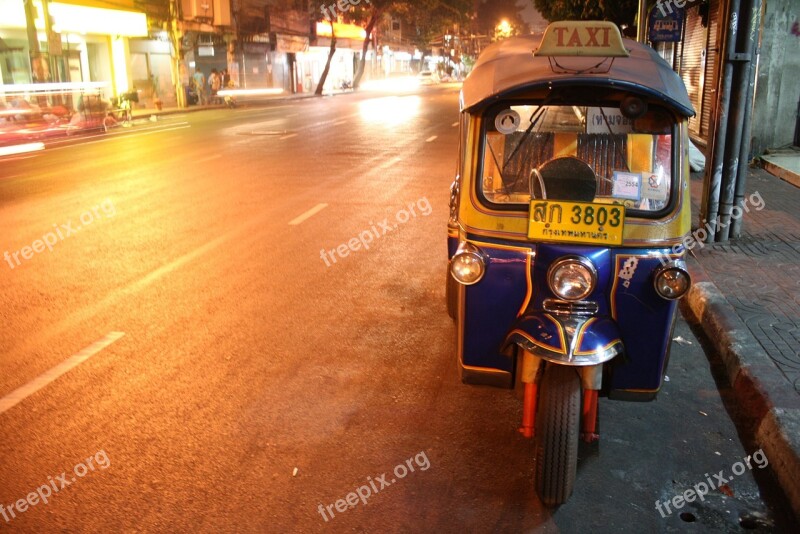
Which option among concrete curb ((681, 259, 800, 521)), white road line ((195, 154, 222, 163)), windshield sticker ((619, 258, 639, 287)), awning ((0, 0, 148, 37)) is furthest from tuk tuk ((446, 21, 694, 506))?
awning ((0, 0, 148, 37))

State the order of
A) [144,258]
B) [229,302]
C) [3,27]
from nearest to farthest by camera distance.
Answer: [229,302] < [144,258] < [3,27]

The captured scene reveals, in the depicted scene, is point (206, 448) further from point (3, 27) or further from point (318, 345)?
point (3, 27)

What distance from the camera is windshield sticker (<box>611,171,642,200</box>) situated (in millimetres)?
3945

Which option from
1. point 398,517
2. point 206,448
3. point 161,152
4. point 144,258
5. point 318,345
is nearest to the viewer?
point 398,517

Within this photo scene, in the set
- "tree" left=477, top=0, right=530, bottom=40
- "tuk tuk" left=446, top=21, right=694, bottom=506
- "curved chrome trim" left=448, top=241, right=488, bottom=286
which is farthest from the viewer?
"tree" left=477, top=0, right=530, bottom=40

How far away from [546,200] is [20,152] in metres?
18.7

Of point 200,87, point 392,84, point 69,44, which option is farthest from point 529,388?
point 392,84

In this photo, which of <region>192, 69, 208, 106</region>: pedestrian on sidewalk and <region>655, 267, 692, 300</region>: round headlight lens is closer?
<region>655, 267, 692, 300</region>: round headlight lens

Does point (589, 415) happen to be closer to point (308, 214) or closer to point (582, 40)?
point (582, 40)

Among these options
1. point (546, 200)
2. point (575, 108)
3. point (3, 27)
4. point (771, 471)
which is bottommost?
point (771, 471)

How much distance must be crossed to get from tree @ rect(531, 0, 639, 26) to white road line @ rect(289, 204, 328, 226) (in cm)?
1230

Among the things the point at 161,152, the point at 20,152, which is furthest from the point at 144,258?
the point at 20,152

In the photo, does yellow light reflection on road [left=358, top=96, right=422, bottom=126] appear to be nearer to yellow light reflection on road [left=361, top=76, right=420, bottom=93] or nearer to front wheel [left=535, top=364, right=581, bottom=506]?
front wheel [left=535, top=364, right=581, bottom=506]

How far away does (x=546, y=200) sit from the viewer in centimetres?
383
